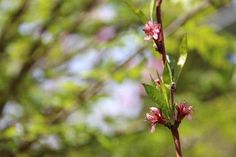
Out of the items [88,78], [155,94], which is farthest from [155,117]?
[88,78]

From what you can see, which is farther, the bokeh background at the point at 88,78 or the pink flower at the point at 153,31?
the bokeh background at the point at 88,78

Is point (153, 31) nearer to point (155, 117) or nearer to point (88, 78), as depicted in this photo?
point (155, 117)

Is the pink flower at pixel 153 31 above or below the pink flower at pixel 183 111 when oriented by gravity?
above

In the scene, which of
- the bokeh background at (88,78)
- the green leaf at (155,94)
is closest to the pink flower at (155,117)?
the green leaf at (155,94)

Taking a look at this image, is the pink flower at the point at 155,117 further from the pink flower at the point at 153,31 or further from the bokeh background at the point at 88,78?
the bokeh background at the point at 88,78

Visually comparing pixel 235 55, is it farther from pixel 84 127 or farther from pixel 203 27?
pixel 84 127
